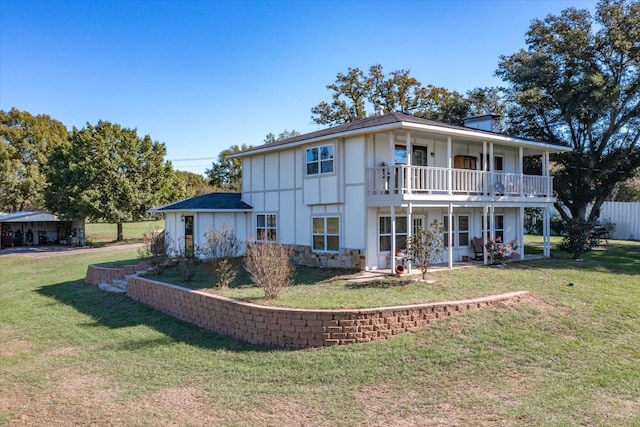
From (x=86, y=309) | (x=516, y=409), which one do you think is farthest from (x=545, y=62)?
(x=86, y=309)

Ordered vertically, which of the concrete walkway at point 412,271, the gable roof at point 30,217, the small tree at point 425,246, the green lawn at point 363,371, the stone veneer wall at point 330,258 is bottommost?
the green lawn at point 363,371

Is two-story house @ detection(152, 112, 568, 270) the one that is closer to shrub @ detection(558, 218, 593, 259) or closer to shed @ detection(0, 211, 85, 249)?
shrub @ detection(558, 218, 593, 259)

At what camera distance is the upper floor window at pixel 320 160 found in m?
15.2

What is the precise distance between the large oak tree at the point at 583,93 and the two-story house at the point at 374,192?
13.3ft

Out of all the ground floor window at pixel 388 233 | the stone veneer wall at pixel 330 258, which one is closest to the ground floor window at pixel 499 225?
the ground floor window at pixel 388 233

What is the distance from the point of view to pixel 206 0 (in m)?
13.5

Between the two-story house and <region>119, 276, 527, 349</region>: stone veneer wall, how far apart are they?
12.5 ft

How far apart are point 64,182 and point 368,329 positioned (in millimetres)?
30319

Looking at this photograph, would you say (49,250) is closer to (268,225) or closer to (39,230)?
(39,230)

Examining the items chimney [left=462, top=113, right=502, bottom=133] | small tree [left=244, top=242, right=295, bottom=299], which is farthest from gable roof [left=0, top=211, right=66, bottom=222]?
chimney [left=462, top=113, right=502, bottom=133]

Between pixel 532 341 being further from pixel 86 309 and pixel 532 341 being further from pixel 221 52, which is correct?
pixel 221 52

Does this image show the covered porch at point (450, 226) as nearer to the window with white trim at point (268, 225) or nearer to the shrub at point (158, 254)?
the window with white trim at point (268, 225)

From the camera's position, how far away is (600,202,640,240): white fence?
29.3 m

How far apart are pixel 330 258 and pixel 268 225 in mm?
4389
